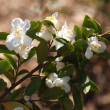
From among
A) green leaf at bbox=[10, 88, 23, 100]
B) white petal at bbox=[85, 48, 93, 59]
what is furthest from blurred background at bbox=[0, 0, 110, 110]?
white petal at bbox=[85, 48, 93, 59]

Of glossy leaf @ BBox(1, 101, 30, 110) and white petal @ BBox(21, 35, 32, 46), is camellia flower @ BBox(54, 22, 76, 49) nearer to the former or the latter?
white petal @ BBox(21, 35, 32, 46)

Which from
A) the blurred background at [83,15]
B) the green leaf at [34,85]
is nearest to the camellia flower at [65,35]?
the green leaf at [34,85]

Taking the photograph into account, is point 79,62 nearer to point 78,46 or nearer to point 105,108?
point 78,46

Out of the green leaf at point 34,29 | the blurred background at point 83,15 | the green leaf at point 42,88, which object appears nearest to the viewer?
the green leaf at point 34,29

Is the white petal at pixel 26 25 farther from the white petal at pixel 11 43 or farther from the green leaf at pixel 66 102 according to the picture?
the green leaf at pixel 66 102

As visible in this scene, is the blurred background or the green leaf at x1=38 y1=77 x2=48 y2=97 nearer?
the green leaf at x1=38 y1=77 x2=48 y2=97
